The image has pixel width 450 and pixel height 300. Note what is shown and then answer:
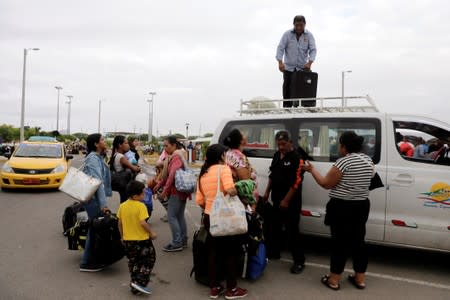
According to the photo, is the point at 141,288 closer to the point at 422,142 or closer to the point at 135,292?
the point at 135,292

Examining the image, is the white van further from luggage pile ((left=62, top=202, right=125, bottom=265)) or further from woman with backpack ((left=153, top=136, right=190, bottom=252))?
luggage pile ((left=62, top=202, right=125, bottom=265))

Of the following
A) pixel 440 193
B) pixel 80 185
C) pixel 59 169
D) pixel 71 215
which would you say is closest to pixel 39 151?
pixel 59 169

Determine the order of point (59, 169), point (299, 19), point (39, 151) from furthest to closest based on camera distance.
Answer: point (39, 151), point (59, 169), point (299, 19)

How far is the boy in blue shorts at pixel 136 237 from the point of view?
4.18 metres

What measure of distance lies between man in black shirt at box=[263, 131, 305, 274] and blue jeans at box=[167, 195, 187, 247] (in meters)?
1.37

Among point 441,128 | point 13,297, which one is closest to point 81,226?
point 13,297

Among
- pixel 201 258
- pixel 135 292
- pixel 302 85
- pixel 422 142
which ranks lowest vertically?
pixel 135 292

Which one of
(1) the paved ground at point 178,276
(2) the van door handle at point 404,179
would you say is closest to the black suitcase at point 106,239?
(1) the paved ground at point 178,276

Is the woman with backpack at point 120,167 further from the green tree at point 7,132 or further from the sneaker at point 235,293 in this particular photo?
the green tree at point 7,132

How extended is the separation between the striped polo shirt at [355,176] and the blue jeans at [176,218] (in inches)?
92.4

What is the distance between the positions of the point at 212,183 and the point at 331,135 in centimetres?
196

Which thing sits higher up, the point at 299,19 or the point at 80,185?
the point at 299,19

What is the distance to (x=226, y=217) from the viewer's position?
3922 millimetres

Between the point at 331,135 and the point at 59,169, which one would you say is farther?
the point at 59,169
